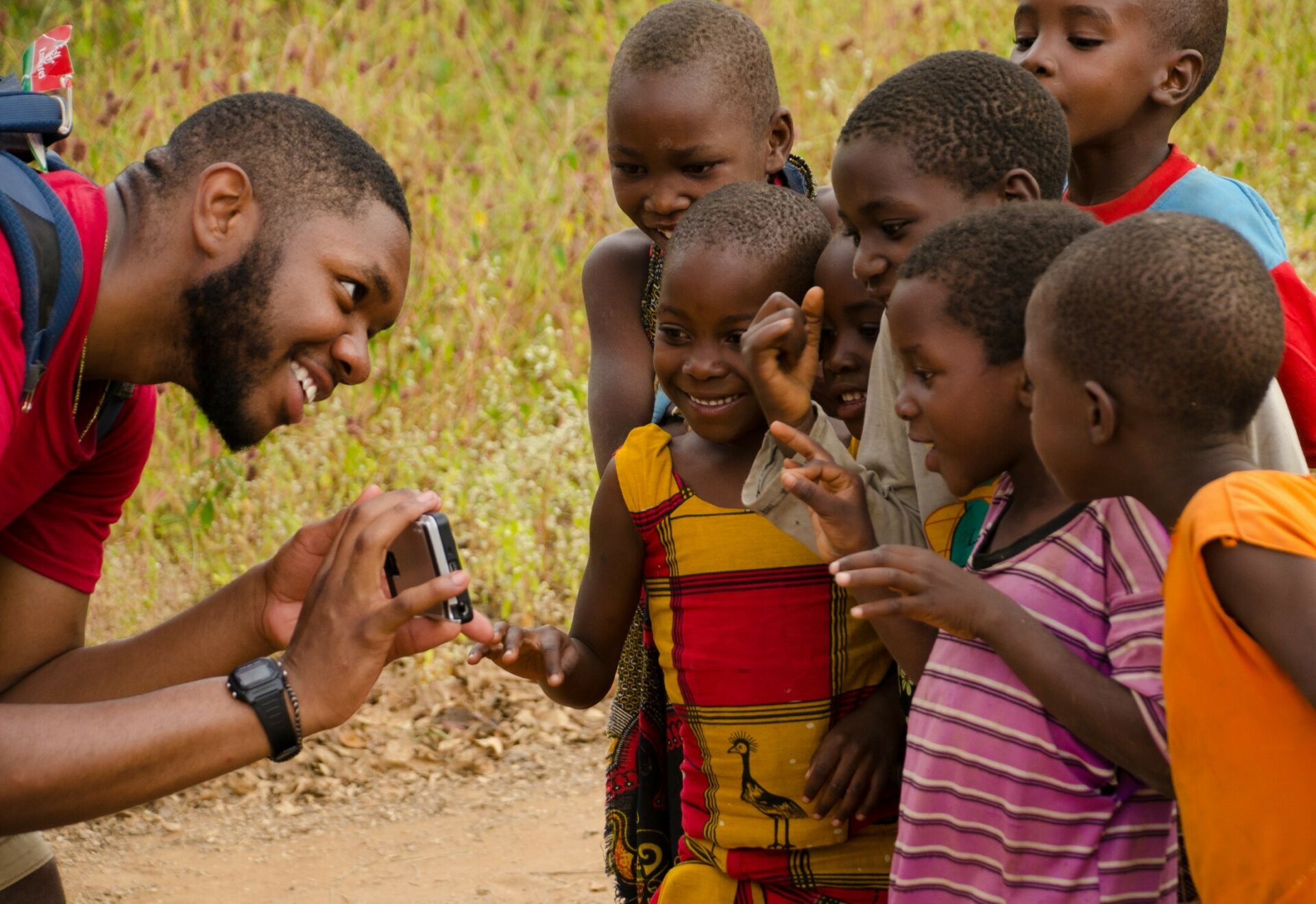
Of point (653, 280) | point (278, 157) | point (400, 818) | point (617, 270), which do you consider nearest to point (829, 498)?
point (653, 280)

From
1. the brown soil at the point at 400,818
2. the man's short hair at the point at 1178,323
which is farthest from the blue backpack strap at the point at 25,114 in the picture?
the brown soil at the point at 400,818

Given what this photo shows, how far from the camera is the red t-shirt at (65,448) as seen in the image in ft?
7.48

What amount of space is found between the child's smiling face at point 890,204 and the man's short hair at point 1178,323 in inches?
19.3

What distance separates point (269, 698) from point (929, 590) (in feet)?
3.52

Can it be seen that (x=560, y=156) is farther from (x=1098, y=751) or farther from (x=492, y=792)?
(x=1098, y=751)

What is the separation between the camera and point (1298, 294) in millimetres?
2377

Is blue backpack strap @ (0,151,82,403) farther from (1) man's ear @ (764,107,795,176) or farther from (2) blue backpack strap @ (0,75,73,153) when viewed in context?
(1) man's ear @ (764,107,795,176)

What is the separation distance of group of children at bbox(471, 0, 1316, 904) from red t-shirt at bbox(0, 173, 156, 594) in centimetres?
92

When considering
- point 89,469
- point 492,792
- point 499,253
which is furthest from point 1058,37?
point 499,253

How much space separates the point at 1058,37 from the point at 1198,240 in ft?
3.62

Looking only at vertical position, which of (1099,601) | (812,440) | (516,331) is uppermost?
(812,440)

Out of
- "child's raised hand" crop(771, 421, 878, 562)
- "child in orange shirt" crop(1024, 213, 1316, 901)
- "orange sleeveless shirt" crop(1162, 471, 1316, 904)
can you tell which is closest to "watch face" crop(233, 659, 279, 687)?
"child's raised hand" crop(771, 421, 878, 562)

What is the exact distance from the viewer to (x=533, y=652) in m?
2.50

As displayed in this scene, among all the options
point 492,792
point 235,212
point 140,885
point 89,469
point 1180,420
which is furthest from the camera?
point 492,792
